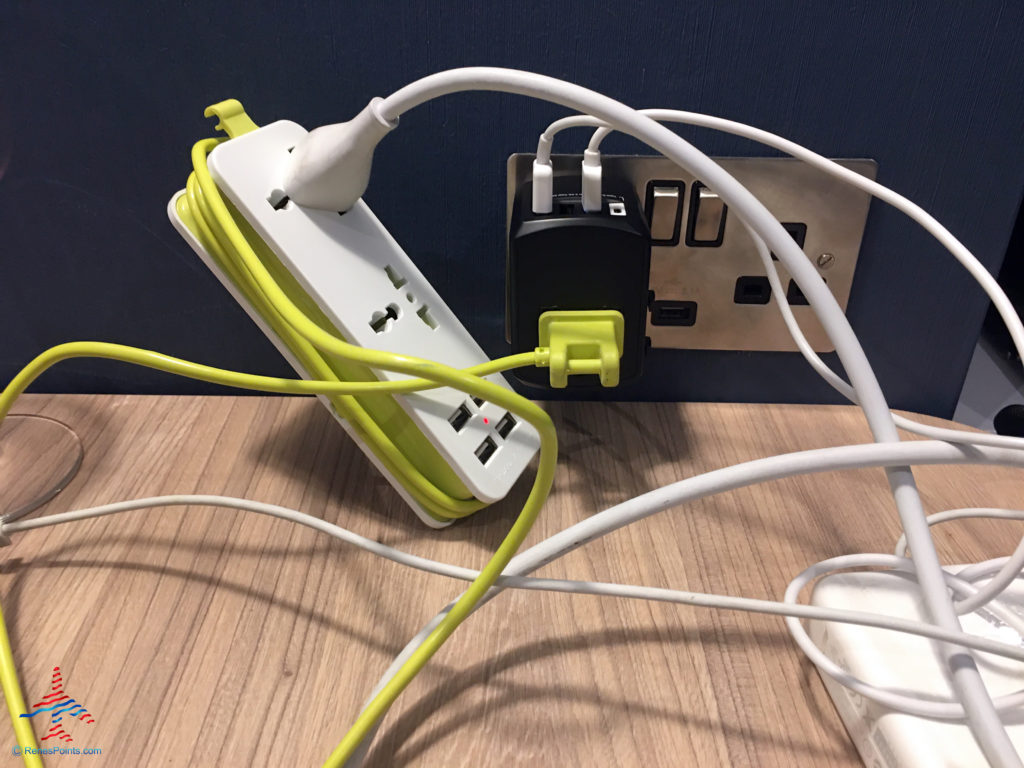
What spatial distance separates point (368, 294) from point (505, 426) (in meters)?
0.12

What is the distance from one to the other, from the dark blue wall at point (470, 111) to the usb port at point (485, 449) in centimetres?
13

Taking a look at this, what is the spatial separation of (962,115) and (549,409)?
1.10ft

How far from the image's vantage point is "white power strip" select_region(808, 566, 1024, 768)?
31 cm

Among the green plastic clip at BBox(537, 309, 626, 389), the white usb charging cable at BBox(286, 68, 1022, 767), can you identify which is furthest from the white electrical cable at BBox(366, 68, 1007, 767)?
the green plastic clip at BBox(537, 309, 626, 389)

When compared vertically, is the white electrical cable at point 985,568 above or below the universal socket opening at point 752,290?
below

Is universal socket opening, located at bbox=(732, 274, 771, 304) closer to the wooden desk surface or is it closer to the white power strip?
the wooden desk surface

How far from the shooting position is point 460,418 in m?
0.44

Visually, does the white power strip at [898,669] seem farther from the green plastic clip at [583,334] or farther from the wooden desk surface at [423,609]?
the green plastic clip at [583,334]

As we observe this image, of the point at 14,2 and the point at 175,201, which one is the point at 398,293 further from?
the point at 14,2

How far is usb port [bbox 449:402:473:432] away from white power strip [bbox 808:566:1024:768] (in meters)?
0.21

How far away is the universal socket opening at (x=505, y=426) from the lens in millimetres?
458

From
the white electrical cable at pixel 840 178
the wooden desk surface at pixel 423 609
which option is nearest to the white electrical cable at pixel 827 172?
the white electrical cable at pixel 840 178

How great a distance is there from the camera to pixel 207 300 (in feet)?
1.81

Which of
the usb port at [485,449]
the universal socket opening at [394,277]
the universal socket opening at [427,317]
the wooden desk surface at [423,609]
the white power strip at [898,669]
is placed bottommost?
the wooden desk surface at [423,609]
